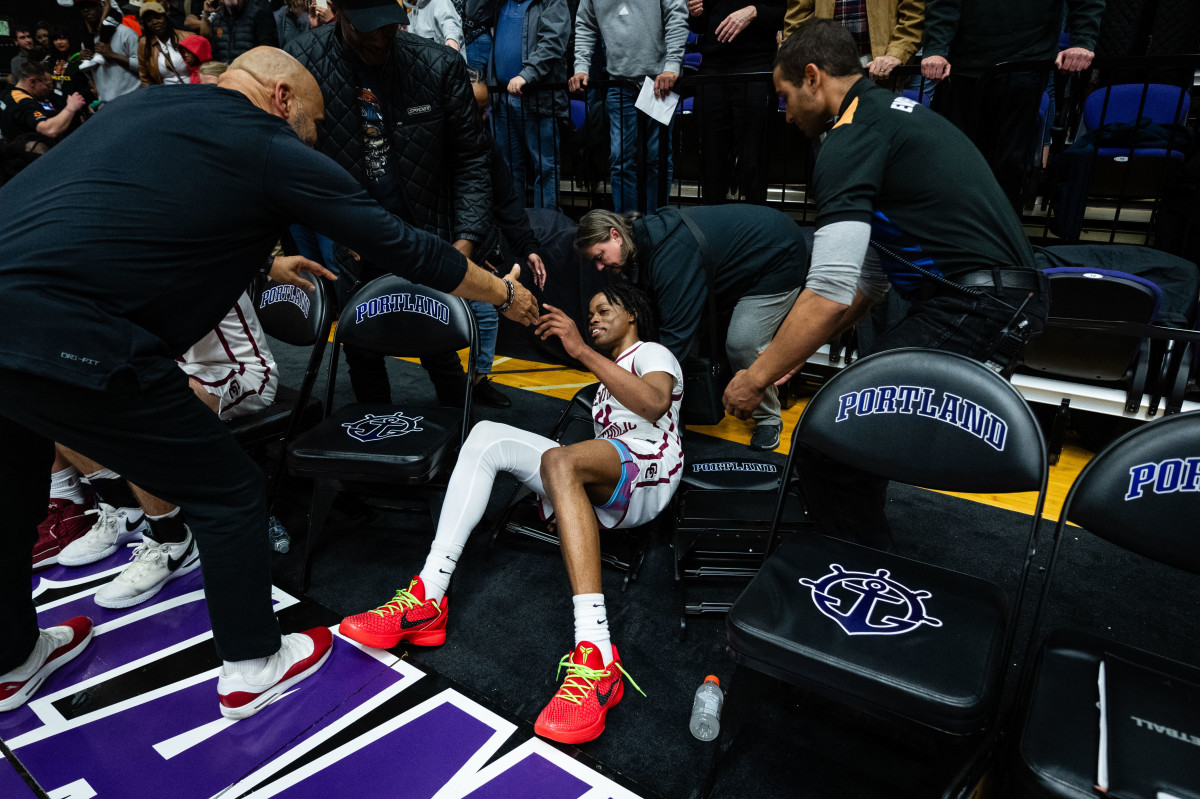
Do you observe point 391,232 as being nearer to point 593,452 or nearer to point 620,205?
point 593,452

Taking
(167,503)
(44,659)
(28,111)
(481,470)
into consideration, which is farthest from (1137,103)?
(28,111)

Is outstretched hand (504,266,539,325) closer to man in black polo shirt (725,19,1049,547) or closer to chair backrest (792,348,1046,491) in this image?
man in black polo shirt (725,19,1049,547)

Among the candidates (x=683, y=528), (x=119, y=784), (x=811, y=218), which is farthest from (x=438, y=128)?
(x=811, y=218)

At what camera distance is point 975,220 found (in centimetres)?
199

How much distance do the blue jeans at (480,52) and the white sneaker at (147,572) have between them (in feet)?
14.1

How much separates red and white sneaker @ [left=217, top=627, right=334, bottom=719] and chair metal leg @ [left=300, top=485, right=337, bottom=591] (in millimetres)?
385

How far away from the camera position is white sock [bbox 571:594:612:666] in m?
1.91

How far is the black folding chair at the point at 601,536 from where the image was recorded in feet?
7.95

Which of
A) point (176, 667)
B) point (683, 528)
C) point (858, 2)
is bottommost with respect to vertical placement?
point (176, 667)

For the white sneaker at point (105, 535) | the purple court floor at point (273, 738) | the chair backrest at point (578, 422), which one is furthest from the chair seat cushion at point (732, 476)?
the white sneaker at point (105, 535)

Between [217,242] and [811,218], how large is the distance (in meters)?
4.63

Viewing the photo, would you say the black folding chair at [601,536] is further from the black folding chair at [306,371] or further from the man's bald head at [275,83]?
the man's bald head at [275,83]

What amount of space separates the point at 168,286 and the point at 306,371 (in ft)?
4.58

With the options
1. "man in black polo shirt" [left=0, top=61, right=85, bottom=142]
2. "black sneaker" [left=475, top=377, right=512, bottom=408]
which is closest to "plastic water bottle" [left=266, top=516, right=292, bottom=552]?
"black sneaker" [left=475, top=377, right=512, bottom=408]
